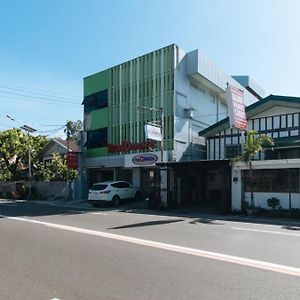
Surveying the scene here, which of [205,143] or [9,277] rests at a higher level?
[205,143]

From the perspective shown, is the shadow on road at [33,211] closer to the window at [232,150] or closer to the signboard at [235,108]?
the signboard at [235,108]

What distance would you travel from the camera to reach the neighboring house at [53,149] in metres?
47.0

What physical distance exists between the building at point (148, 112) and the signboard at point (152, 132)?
2.80ft

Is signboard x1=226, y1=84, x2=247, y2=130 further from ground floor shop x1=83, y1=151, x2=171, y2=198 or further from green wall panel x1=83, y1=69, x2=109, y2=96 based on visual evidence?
green wall panel x1=83, y1=69, x2=109, y2=96

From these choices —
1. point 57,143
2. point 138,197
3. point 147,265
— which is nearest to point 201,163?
point 138,197

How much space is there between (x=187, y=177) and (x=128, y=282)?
24.3 metres

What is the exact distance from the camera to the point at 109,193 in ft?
95.8

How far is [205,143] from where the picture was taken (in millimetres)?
34719

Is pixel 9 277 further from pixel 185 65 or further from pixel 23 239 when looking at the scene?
pixel 185 65

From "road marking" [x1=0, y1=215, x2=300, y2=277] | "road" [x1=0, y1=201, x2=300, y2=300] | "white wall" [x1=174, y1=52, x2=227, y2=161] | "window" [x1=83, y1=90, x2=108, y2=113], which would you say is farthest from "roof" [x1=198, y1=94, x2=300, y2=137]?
"road marking" [x1=0, y1=215, x2=300, y2=277]

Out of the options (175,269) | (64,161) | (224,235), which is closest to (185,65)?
(64,161)

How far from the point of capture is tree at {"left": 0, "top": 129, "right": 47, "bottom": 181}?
155 feet

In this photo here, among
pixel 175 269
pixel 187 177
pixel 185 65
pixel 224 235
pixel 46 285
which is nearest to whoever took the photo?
pixel 46 285

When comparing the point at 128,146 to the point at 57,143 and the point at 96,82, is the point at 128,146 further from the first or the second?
the point at 57,143
